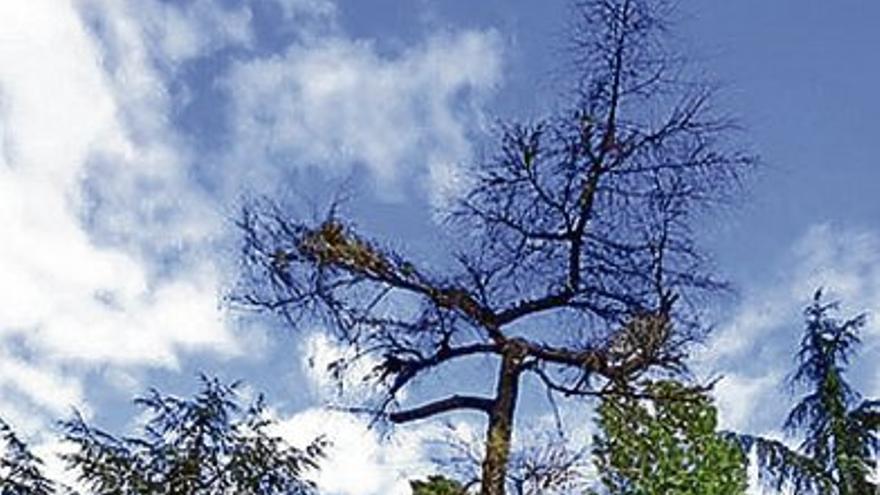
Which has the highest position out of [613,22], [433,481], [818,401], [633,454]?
[818,401]

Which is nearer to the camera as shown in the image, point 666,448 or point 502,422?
point 502,422

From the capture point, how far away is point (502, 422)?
814cm

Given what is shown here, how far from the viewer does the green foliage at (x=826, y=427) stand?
2161cm

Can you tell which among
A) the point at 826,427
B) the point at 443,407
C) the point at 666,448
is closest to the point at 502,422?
the point at 443,407

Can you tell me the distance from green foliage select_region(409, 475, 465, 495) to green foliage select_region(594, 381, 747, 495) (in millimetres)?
1041

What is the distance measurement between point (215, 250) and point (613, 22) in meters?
2.75

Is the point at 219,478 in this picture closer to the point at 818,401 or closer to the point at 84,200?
the point at 84,200

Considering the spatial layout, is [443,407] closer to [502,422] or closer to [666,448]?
[502,422]

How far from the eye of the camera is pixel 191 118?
10.4 metres

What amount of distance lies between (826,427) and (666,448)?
8.27 meters

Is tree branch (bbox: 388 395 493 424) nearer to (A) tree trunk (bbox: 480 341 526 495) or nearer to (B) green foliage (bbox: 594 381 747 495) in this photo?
(A) tree trunk (bbox: 480 341 526 495)

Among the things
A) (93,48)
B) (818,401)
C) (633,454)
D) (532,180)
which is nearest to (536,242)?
(532,180)

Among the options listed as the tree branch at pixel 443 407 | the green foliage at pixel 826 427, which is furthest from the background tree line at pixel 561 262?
the green foliage at pixel 826 427

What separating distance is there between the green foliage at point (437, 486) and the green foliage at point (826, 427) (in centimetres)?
1355
